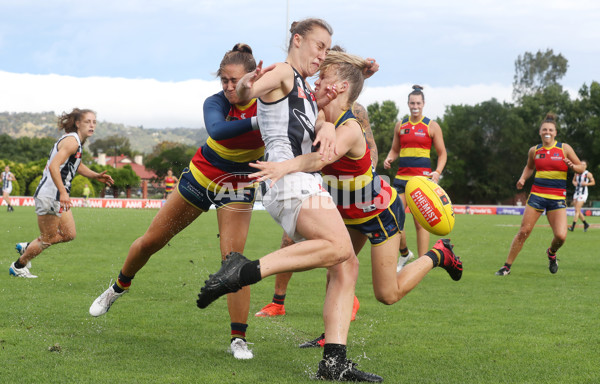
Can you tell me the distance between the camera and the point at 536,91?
7306 cm

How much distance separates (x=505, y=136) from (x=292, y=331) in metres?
63.2

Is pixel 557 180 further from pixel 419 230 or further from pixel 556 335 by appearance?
pixel 556 335

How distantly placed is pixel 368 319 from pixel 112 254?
7337 mm

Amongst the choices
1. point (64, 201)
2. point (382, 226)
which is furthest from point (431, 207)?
point (64, 201)

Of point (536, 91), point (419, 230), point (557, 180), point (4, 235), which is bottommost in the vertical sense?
point (4, 235)

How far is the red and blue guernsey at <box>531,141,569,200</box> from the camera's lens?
414 inches

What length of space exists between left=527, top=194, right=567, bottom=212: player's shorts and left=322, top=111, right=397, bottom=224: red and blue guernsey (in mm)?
6211

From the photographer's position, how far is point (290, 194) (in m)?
4.16

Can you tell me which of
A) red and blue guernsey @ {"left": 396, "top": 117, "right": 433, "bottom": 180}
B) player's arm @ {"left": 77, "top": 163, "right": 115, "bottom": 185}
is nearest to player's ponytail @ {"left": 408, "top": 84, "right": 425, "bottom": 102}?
red and blue guernsey @ {"left": 396, "top": 117, "right": 433, "bottom": 180}

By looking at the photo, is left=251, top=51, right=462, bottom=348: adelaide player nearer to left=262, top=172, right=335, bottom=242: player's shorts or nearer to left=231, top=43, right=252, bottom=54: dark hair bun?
left=262, top=172, right=335, bottom=242: player's shorts

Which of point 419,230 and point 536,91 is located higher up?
point 536,91

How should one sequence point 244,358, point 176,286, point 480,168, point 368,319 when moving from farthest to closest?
1. point 480,168
2. point 176,286
3. point 368,319
4. point 244,358

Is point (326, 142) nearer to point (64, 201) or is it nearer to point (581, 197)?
point (64, 201)

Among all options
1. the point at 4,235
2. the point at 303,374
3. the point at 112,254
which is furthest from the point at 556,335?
the point at 4,235
